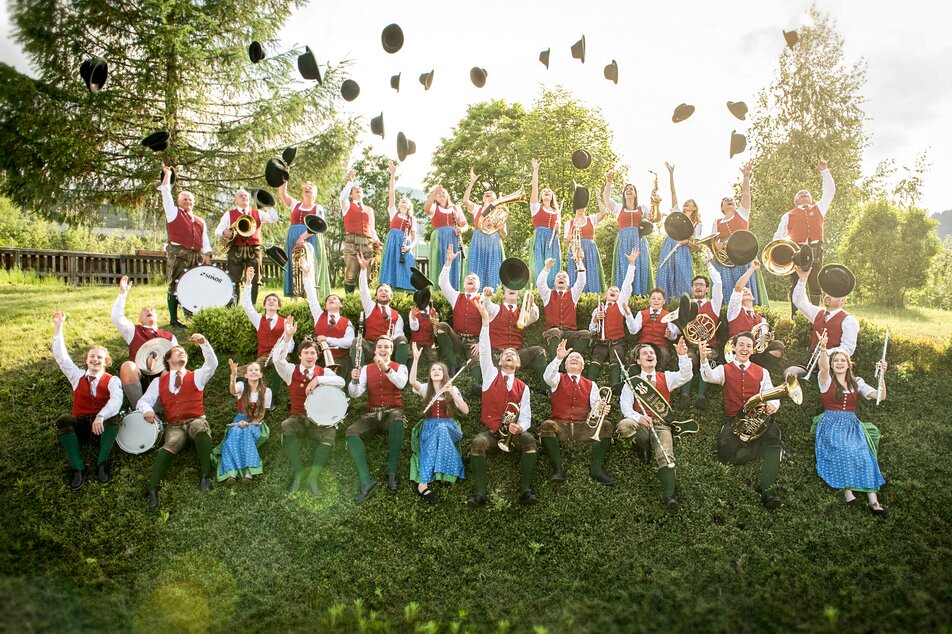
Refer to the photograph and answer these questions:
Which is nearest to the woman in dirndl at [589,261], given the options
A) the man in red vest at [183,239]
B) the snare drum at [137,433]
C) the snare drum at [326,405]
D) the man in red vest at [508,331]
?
the man in red vest at [508,331]

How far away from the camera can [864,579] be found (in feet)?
17.4

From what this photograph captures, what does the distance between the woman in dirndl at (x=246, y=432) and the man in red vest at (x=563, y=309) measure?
11.8 feet

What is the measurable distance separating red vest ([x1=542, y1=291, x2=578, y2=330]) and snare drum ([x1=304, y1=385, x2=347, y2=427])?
3.09m

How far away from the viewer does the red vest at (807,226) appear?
29.4 ft

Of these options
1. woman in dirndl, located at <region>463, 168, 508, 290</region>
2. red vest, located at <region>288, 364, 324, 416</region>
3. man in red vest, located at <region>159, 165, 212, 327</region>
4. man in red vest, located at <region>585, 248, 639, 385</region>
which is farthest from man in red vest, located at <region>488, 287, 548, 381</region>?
man in red vest, located at <region>159, 165, 212, 327</region>

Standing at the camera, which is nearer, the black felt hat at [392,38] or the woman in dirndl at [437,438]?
the woman in dirndl at [437,438]

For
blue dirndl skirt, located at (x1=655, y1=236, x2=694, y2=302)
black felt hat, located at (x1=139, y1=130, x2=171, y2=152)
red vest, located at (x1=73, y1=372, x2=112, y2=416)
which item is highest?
black felt hat, located at (x1=139, y1=130, x2=171, y2=152)

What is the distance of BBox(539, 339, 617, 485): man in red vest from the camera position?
6.61 m

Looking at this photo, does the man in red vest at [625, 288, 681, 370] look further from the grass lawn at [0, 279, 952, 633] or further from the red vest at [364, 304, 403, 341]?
the red vest at [364, 304, 403, 341]

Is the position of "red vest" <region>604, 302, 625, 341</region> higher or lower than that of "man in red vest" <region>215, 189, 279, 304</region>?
lower

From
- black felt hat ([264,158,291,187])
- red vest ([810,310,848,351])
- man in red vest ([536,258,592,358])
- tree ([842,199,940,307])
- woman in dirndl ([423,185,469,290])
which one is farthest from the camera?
tree ([842,199,940,307])

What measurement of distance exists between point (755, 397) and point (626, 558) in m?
2.17

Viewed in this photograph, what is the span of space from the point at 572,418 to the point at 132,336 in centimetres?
512

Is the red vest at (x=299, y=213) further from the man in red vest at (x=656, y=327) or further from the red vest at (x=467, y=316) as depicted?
the man in red vest at (x=656, y=327)
